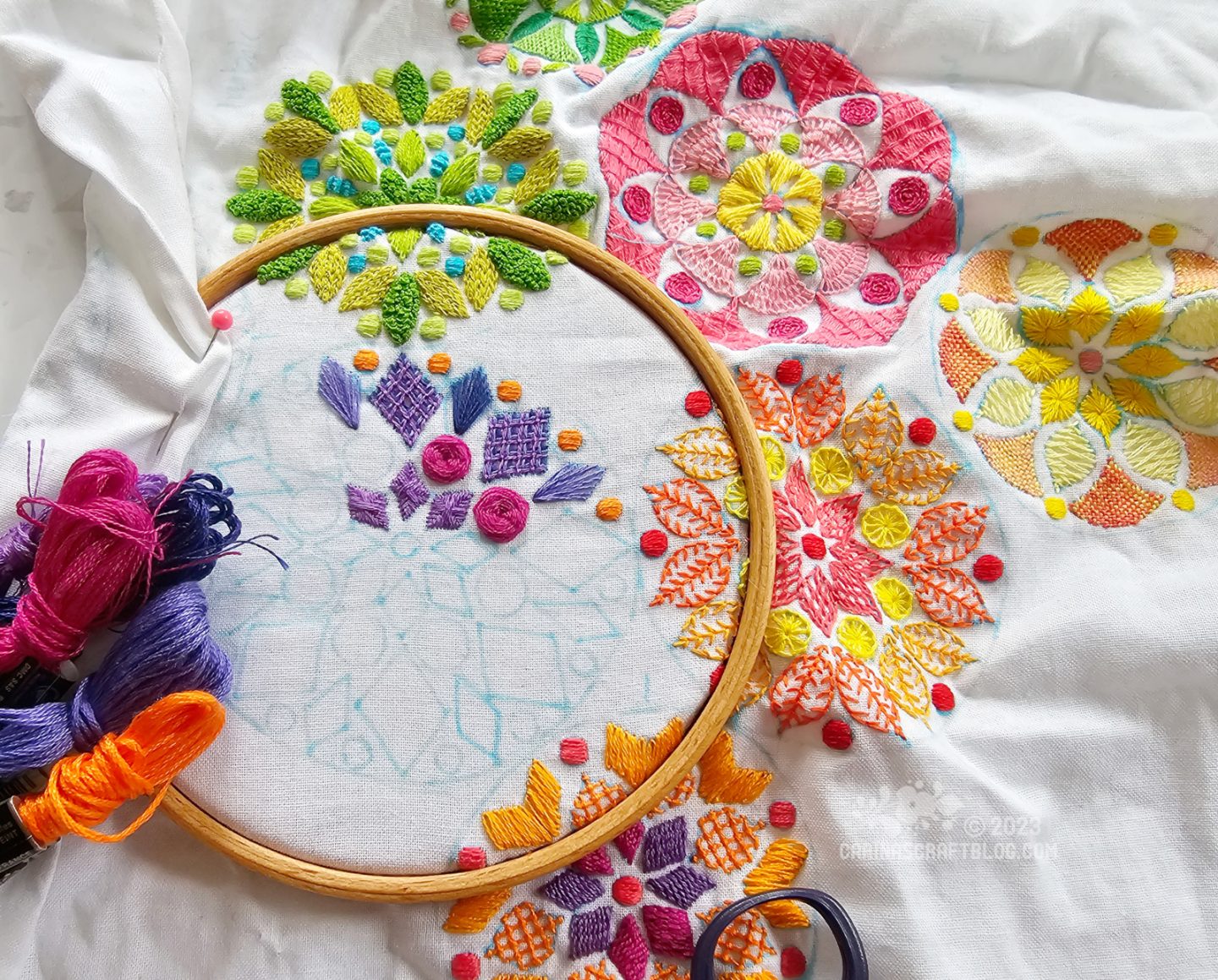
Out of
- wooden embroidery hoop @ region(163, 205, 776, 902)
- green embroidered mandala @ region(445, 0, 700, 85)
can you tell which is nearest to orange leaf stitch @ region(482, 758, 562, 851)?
wooden embroidery hoop @ region(163, 205, 776, 902)

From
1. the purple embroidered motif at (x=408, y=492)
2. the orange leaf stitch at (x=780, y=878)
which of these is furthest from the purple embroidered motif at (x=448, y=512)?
the orange leaf stitch at (x=780, y=878)

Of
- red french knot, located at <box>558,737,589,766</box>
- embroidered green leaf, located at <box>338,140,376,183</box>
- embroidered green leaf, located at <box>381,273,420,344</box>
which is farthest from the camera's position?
embroidered green leaf, located at <box>338,140,376,183</box>

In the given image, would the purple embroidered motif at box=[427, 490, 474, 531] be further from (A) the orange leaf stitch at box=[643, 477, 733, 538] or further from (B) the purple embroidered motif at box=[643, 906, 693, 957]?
(B) the purple embroidered motif at box=[643, 906, 693, 957]

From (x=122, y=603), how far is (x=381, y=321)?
36 cm

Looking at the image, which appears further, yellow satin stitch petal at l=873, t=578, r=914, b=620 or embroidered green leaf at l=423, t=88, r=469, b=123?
embroidered green leaf at l=423, t=88, r=469, b=123

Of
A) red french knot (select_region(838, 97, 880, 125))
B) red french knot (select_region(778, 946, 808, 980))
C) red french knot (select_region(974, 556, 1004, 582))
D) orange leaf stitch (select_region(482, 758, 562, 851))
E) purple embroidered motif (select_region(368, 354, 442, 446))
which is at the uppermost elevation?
red french knot (select_region(838, 97, 880, 125))

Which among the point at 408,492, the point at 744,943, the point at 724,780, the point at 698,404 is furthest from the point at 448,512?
the point at 744,943

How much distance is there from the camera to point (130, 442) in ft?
2.91

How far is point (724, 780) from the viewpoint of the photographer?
910 millimetres

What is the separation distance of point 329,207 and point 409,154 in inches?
4.3

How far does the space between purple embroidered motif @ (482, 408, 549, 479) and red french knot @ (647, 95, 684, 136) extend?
39 cm

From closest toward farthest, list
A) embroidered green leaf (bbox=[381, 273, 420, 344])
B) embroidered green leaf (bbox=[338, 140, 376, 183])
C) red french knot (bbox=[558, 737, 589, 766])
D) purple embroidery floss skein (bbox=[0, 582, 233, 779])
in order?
purple embroidery floss skein (bbox=[0, 582, 233, 779])
red french knot (bbox=[558, 737, 589, 766])
embroidered green leaf (bbox=[381, 273, 420, 344])
embroidered green leaf (bbox=[338, 140, 376, 183])

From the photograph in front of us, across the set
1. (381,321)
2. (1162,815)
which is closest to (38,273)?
(381,321)

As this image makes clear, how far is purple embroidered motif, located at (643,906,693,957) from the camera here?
2.84 feet
